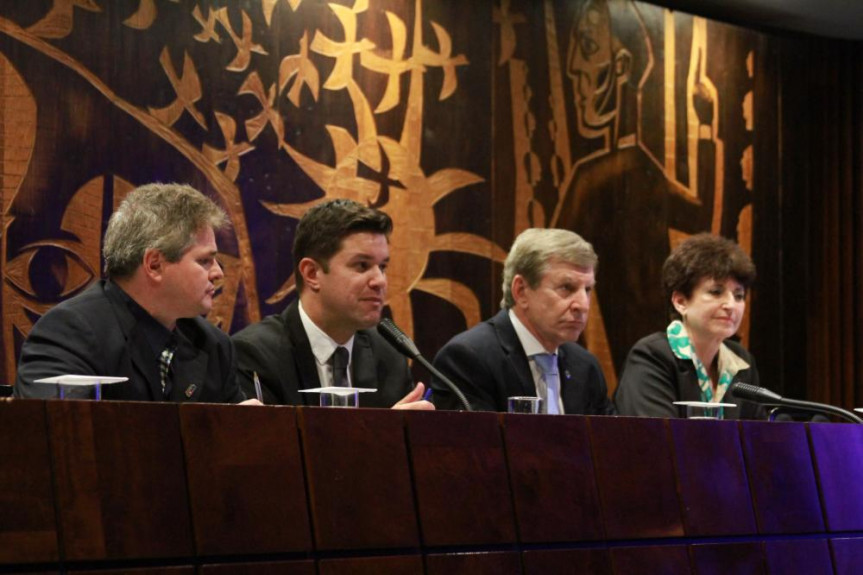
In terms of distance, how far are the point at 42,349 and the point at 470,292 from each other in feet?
7.94

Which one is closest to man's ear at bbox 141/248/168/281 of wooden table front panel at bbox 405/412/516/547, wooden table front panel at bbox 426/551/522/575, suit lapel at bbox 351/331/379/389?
suit lapel at bbox 351/331/379/389

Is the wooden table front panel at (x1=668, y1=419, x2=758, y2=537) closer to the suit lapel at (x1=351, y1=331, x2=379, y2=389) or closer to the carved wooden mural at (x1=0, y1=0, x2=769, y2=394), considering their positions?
the suit lapel at (x1=351, y1=331, x2=379, y2=389)

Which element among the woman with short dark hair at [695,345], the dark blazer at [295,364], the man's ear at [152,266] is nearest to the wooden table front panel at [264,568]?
the man's ear at [152,266]

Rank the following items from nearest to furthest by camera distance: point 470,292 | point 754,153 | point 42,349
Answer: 1. point 42,349
2. point 470,292
3. point 754,153

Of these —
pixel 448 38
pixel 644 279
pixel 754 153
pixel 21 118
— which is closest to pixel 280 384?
pixel 21 118

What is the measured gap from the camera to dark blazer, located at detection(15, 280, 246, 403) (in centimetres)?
230

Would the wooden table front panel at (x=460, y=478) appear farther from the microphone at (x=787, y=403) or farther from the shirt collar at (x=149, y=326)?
the microphone at (x=787, y=403)

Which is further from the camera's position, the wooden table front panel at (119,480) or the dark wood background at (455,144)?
the dark wood background at (455,144)

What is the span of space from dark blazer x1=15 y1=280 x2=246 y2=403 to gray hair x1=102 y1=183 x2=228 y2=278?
0.24 ft

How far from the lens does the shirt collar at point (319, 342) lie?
9.80ft

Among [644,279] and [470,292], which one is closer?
[470,292]

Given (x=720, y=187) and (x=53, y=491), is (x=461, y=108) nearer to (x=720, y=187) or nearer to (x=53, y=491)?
(x=720, y=187)

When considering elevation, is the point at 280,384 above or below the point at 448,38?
below

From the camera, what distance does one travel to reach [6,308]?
3541 mm
